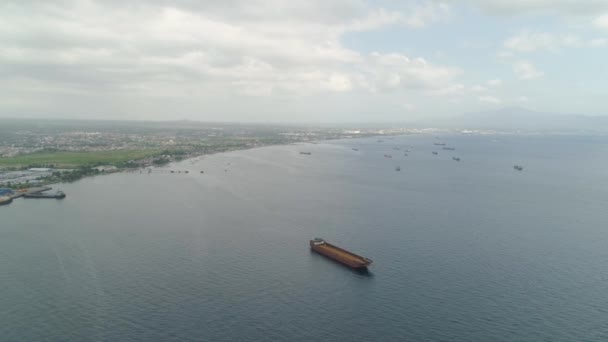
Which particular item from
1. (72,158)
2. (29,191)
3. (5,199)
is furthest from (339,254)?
(72,158)

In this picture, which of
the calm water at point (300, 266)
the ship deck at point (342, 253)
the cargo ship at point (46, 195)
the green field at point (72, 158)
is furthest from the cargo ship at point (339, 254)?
the green field at point (72, 158)

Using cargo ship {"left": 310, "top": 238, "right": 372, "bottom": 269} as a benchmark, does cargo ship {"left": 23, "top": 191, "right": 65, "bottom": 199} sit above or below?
above

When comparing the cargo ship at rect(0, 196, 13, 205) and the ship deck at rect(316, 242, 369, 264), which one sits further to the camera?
the cargo ship at rect(0, 196, 13, 205)

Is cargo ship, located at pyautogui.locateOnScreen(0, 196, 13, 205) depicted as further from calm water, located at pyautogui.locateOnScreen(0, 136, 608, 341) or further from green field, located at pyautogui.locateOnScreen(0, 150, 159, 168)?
green field, located at pyautogui.locateOnScreen(0, 150, 159, 168)

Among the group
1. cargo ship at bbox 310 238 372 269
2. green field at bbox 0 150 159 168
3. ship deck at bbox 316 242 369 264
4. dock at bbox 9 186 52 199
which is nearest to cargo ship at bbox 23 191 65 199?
dock at bbox 9 186 52 199

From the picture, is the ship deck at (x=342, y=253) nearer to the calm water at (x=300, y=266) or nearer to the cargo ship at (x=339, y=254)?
the cargo ship at (x=339, y=254)

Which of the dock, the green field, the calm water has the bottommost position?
the calm water

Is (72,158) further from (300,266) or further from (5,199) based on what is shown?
(300,266)

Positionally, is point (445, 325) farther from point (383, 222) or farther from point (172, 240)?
point (172, 240)
